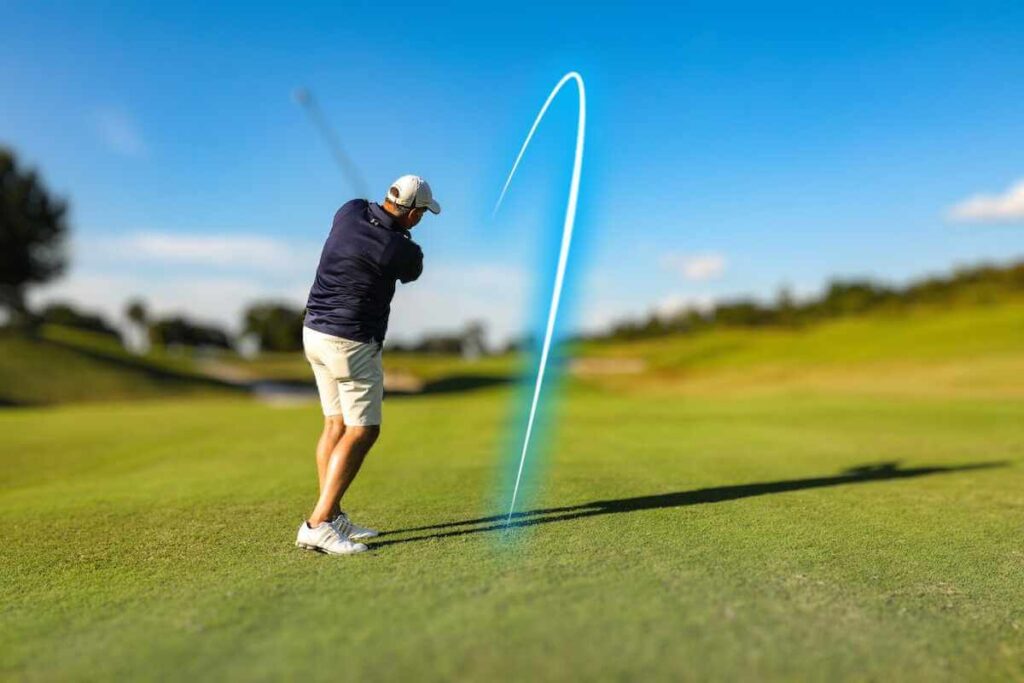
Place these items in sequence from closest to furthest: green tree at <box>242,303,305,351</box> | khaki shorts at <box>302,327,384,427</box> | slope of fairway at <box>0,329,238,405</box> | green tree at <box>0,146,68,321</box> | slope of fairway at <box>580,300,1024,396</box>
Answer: khaki shorts at <box>302,327,384,427</box> < slope of fairway at <box>580,300,1024,396</box> < slope of fairway at <box>0,329,238,405</box> < green tree at <box>0,146,68,321</box> < green tree at <box>242,303,305,351</box>

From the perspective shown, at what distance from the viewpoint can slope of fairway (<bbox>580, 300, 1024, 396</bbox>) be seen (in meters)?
33.9

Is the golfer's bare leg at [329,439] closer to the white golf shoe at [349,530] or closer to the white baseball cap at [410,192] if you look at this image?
the white golf shoe at [349,530]

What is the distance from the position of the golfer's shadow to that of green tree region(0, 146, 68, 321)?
58467 millimetres

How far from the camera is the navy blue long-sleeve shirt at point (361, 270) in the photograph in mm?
5547

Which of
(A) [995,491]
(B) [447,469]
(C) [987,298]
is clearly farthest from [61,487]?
(C) [987,298]

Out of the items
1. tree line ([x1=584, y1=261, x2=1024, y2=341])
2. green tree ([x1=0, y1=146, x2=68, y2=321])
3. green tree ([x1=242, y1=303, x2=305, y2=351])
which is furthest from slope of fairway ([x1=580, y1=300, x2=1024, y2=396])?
green tree ([x1=242, y1=303, x2=305, y2=351])

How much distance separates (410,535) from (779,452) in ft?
25.8

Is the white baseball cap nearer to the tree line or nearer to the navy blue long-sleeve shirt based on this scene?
the navy blue long-sleeve shirt

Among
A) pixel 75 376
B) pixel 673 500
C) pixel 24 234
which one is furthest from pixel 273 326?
pixel 673 500

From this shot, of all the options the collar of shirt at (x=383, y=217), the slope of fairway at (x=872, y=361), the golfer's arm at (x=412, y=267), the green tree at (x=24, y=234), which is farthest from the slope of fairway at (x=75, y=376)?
the golfer's arm at (x=412, y=267)

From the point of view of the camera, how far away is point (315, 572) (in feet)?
15.7

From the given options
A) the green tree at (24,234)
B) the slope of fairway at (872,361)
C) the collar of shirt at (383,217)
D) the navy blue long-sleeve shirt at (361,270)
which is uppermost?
the green tree at (24,234)

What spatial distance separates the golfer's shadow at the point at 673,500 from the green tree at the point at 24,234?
58467mm

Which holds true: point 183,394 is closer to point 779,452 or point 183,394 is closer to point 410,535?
point 779,452
